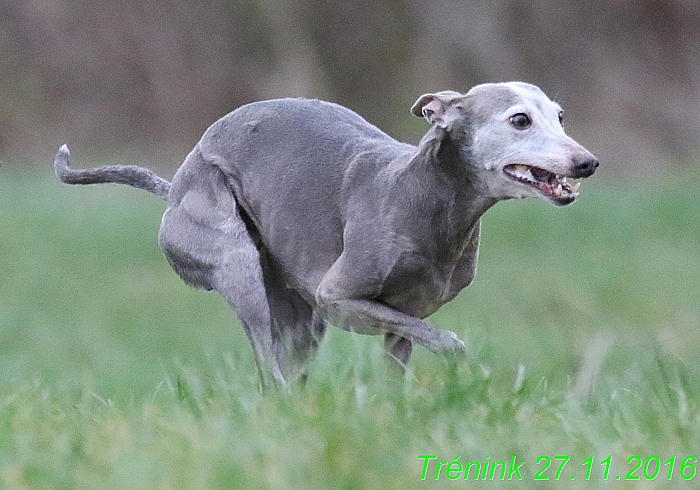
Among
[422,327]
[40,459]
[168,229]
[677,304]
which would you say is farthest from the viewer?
[677,304]

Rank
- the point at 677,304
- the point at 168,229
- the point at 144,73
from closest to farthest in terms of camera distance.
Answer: the point at 168,229, the point at 677,304, the point at 144,73

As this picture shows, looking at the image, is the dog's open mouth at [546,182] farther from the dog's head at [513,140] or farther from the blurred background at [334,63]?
the blurred background at [334,63]

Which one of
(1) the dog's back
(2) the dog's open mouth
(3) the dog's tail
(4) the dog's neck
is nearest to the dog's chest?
(4) the dog's neck

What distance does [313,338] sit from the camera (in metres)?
5.96

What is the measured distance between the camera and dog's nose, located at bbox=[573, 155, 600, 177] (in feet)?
15.7

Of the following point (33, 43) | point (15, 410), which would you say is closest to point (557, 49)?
point (33, 43)

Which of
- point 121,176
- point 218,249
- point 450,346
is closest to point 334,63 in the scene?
point 121,176

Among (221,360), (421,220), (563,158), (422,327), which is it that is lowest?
(221,360)

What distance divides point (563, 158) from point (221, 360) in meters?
1.84

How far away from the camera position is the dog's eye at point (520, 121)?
503 centimetres

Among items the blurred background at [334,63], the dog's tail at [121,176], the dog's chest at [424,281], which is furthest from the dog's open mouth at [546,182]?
the blurred background at [334,63]

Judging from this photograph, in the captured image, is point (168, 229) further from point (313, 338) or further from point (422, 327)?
point (422, 327)

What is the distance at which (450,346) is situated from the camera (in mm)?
5023

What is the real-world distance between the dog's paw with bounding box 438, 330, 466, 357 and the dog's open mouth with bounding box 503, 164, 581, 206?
65 cm
